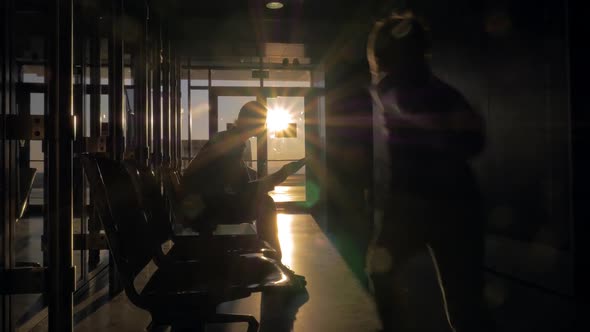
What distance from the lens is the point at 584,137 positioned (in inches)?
118

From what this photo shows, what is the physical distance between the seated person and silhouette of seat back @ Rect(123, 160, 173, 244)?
54cm

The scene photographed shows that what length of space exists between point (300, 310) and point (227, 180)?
0.90 meters

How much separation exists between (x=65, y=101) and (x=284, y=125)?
783cm

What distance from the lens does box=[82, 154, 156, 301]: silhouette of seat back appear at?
1218mm

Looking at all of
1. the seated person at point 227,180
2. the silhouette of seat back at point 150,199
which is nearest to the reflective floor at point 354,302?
the seated person at point 227,180

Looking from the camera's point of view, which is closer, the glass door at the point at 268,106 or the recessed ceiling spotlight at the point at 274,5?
the recessed ceiling spotlight at the point at 274,5

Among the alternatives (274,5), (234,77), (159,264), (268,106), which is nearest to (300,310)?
(159,264)

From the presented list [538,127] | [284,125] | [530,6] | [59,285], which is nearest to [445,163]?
[59,285]

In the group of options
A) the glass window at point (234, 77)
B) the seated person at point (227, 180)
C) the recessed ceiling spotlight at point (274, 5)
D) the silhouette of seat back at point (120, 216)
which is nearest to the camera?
the silhouette of seat back at point (120, 216)

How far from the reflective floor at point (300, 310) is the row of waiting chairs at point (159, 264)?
0.66 meters

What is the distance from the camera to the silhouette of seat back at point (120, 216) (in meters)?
1.22

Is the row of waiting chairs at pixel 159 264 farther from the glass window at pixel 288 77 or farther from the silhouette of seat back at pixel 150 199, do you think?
the glass window at pixel 288 77

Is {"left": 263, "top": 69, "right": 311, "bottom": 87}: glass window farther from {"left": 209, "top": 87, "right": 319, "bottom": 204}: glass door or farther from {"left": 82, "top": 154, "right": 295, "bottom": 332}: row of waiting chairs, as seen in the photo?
{"left": 82, "top": 154, "right": 295, "bottom": 332}: row of waiting chairs

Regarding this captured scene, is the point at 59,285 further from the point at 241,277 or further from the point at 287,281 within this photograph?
the point at 287,281
